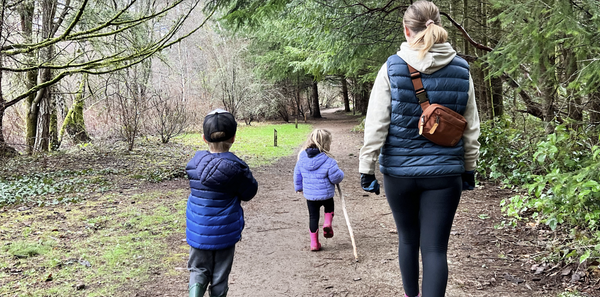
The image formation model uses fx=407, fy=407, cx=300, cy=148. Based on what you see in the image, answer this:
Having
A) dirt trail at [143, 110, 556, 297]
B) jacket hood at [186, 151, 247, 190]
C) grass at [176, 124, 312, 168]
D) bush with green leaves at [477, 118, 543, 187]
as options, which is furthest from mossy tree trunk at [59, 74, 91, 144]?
jacket hood at [186, 151, 247, 190]

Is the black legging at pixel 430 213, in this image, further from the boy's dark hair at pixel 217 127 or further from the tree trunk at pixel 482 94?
the tree trunk at pixel 482 94

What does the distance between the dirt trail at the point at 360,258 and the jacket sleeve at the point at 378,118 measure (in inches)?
62.4

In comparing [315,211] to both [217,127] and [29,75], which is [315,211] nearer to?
[217,127]

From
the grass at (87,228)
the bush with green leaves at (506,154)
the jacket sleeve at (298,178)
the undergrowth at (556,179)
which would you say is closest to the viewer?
the undergrowth at (556,179)

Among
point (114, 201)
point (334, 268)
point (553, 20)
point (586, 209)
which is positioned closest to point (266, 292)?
point (334, 268)

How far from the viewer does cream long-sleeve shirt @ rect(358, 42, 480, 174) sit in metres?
2.45

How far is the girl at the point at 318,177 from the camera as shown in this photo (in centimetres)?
464

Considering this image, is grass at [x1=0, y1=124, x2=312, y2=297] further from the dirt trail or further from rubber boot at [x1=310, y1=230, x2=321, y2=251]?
rubber boot at [x1=310, y1=230, x2=321, y2=251]

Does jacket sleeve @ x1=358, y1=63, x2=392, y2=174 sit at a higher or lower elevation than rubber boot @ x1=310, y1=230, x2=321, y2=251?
higher

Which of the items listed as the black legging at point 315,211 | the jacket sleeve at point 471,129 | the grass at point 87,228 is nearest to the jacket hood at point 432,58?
the jacket sleeve at point 471,129

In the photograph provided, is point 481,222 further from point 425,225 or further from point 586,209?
point 425,225

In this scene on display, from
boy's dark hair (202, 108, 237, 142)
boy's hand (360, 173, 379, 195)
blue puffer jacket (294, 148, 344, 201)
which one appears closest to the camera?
boy's hand (360, 173, 379, 195)

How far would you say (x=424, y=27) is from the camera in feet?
8.30

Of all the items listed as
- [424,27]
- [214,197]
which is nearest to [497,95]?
[424,27]
